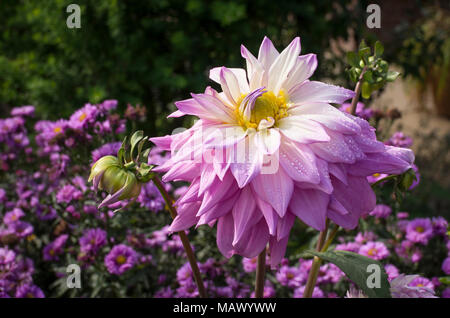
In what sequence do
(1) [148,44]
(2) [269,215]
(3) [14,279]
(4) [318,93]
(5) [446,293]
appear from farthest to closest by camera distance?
1. (1) [148,44]
2. (3) [14,279]
3. (5) [446,293]
4. (4) [318,93]
5. (2) [269,215]

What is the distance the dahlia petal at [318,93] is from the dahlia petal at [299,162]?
0.10 m

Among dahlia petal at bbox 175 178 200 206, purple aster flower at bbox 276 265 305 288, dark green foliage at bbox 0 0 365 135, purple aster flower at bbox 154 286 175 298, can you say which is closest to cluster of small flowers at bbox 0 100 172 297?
purple aster flower at bbox 154 286 175 298

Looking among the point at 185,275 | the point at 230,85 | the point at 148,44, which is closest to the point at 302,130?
the point at 230,85

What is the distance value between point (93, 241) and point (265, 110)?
782mm

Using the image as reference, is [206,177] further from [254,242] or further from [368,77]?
[368,77]

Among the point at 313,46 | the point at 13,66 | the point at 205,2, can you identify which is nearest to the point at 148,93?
the point at 205,2

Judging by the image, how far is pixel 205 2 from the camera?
2369 millimetres

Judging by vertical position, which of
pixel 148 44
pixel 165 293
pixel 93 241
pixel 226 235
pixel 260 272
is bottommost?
pixel 165 293

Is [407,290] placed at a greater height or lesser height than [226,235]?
lesser

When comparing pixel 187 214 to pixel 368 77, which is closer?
pixel 187 214

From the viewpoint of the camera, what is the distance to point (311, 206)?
58 centimetres

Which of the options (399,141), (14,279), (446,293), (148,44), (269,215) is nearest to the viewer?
(269,215)

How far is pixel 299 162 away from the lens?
0.58m
